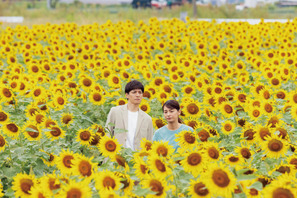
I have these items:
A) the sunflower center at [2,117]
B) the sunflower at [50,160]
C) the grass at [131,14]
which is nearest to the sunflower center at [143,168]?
the sunflower at [50,160]

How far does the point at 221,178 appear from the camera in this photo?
294cm

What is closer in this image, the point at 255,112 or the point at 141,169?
the point at 141,169

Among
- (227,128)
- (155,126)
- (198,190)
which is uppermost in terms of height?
(198,190)

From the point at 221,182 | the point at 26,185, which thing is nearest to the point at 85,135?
the point at 26,185

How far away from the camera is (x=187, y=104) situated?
623 centimetres

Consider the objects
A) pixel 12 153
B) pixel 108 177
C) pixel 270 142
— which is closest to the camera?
pixel 108 177

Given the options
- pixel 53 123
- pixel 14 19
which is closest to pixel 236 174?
pixel 53 123

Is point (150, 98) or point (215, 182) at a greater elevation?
point (215, 182)

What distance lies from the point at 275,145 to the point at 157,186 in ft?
4.94

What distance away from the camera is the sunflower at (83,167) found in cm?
343

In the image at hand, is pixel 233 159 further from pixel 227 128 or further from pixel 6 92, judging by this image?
pixel 6 92

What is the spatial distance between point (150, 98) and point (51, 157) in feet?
9.33

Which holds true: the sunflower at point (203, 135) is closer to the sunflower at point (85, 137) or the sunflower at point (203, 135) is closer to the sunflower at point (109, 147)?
the sunflower at point (109, 147)

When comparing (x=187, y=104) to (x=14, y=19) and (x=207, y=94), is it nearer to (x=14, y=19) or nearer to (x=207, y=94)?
(x=207, y=94)
